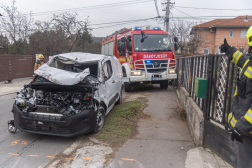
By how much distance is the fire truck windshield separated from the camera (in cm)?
916

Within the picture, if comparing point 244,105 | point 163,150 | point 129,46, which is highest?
point 129,46

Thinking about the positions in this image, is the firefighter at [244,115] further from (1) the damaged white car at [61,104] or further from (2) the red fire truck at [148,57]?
(2) the red fire truck at [148,57]

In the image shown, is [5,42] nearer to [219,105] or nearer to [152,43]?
[152,43]

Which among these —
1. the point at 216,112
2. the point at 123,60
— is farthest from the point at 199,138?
the point at 123,60

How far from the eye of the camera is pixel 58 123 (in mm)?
3863

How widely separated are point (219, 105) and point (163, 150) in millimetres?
1340

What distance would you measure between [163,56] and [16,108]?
667cm

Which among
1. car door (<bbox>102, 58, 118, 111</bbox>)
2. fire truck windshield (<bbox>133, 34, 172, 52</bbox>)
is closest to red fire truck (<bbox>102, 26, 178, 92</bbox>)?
fire truck windshield (<bbox>133, 34, 172, 52</bbox>)

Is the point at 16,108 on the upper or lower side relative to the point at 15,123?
upper

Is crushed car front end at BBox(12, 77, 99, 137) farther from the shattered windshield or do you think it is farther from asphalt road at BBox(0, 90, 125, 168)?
the shattered windshield

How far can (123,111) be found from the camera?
598cm

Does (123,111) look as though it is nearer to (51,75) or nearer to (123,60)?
(51,75)

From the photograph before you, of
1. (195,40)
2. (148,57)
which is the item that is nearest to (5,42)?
(148,57)

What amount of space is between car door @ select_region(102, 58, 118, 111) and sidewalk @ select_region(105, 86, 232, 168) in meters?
1.09
